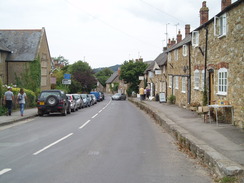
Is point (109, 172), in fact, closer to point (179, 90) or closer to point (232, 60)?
A: point (232, 60)

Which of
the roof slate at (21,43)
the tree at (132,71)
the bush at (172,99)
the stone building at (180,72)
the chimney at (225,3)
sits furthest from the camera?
the tree at (132,71)

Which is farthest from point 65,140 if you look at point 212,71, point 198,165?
point 212,71

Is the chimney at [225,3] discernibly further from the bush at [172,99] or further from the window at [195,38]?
the bush at [172,99]

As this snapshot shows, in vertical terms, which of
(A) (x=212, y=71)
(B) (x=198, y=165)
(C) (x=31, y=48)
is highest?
(C) (x=31, y=48)

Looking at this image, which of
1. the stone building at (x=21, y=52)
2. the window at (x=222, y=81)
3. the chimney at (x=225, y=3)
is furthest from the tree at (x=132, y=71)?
the window at (x=222, y=81)

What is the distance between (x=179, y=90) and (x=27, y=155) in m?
19.8

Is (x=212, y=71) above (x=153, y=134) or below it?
above

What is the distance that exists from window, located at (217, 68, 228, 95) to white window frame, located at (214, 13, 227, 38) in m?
1.77

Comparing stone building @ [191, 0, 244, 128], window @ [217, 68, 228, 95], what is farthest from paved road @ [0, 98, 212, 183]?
window @ [217, 68, 228, 95]

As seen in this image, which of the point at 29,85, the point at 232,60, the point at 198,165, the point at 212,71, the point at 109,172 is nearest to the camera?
the point at 109,172

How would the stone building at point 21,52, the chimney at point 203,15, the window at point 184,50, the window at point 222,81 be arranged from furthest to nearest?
1. the stone building at point 21,52
2. the window at point 184,50
3. the chimney at point 203,15
4. the window at point 222,81

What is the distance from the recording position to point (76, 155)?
8.13 metres

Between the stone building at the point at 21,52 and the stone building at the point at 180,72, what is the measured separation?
17.4 m

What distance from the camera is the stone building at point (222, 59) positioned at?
12118 millimetres
